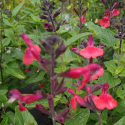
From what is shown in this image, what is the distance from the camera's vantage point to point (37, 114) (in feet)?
6.49

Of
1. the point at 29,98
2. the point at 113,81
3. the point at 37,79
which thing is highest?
the point at 29,98

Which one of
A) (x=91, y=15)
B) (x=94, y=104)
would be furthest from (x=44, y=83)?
(x=91, y=15)

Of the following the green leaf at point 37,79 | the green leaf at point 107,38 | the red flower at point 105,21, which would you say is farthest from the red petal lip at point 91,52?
the red flower at point 105,21

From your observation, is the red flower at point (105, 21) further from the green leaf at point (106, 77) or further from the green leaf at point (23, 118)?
the green leaf at point (23, 118)

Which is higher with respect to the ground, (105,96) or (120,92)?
(105,96)

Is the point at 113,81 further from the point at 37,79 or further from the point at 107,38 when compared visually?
the point at 37,79

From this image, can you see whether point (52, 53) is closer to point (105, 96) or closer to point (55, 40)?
point (55, 40)

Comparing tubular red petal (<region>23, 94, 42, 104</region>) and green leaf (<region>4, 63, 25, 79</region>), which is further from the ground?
tubular red petal (<region>23, 94, 42, 104</region>)

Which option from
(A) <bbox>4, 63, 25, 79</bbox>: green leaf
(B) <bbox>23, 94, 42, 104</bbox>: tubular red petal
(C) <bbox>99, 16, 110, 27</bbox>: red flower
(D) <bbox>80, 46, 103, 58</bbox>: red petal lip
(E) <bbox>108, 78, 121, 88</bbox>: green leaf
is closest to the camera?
(B) <bbox>23, 94, 42, 104</bbox>: tubular red petal

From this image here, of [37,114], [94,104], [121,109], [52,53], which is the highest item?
[52,53]

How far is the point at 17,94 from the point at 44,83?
1296 millimetres

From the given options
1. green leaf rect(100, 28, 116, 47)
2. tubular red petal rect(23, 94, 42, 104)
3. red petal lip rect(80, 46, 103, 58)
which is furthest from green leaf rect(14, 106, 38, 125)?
green leaf rect(100, 28, 116, 47)

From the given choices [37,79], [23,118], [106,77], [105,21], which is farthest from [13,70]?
[105,21]

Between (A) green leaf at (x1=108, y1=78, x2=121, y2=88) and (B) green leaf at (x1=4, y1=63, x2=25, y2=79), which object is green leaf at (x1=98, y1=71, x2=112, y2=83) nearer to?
(A) green leaf at (x1=108, y1=78, x2=121, y2=88)
